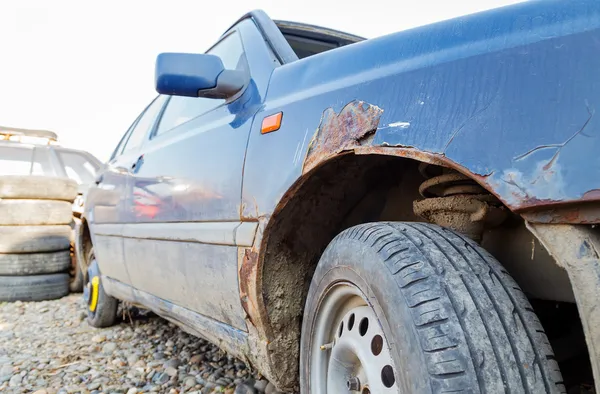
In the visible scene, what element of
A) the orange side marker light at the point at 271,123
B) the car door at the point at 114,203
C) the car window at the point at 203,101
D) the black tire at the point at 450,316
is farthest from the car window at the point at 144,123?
the black tire at the point at 450,316

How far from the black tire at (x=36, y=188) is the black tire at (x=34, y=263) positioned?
0.64m

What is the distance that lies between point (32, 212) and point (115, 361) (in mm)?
3019

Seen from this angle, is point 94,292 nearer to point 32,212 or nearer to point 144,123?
point 144,123

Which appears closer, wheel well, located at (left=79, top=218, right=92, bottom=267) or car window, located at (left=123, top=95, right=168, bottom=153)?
car window, located at (left=123, top=95, right=168, bottom=153)

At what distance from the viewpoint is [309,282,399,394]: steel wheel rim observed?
1.17m

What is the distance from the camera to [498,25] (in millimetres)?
1028

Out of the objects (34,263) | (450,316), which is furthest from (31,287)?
(450,316)

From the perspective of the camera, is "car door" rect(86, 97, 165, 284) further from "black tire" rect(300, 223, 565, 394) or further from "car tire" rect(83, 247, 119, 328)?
"black tire" rect(300, 223, 565, 394)

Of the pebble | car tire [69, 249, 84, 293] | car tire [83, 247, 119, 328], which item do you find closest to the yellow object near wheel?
car tire [83, 247, 119, 328]

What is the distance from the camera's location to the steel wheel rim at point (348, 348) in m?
1.17

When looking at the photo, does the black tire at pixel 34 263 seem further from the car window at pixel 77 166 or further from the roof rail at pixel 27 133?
the roof rail at pixel 27 133

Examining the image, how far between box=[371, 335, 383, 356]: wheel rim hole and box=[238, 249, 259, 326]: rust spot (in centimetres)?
56

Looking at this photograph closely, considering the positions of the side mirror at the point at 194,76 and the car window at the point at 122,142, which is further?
the car window at the point at 122,142

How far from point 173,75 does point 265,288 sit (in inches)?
35.5
